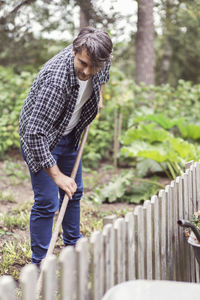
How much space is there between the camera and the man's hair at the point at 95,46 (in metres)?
2.14

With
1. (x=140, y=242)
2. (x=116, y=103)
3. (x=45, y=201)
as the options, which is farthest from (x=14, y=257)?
(x=116, y=103)

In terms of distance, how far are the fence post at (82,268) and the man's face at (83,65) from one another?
3.75 feet

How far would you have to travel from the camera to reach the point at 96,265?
152 centimetres

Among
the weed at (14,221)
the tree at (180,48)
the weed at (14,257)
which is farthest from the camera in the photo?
the tree at (180,48)

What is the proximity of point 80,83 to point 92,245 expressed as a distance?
1.38 meters

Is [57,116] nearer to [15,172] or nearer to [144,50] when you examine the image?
[15,172]

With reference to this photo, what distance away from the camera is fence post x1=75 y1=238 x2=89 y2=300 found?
1.41 metres

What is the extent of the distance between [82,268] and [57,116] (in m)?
1.16

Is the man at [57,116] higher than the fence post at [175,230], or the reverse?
the man at [57,116]

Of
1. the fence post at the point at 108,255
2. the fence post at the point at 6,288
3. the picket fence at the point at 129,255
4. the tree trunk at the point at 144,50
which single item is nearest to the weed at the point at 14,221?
the picket fence at the point at 129,255

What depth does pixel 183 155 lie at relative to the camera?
4641 mm

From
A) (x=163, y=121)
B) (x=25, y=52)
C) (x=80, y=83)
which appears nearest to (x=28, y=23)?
(x=25, y=52)

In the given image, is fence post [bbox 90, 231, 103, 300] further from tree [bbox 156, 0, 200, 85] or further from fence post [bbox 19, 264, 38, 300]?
tree [bbox 156, 0, 200, 85]

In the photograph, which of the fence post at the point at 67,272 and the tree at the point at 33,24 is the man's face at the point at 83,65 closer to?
the fence post at the point at 67,272
